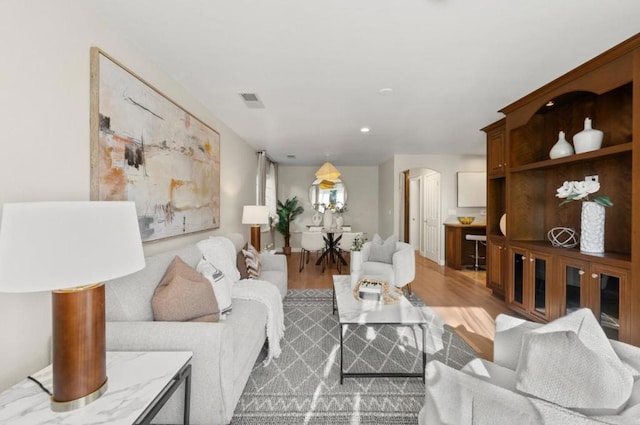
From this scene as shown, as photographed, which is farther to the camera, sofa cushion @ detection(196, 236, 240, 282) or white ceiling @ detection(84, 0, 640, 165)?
sofa cushion @ detection(196, 236, 240, 282)

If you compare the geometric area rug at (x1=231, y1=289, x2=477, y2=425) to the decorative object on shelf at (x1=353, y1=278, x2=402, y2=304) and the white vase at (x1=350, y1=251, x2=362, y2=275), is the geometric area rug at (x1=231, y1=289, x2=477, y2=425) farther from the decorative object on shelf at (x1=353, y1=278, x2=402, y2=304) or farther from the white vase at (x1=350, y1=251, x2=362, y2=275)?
the white vase at (x1=350, y1=251, x2=362, y2=275)

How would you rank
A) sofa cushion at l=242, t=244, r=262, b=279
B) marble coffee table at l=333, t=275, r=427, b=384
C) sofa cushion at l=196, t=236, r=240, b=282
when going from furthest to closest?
sofa cushion at l=242, t=244, r=262, b=279 < sofa cushion at l=196, t=236, r=240, b=282 < marble coffee table at l=333, t=275, r=427, b=384

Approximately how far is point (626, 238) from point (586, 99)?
4.53 feet

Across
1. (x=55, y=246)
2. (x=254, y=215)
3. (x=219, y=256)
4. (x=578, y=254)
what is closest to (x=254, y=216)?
(x=254, y=215)

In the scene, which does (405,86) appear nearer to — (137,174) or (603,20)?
(603,20)

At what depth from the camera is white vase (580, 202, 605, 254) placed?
239cm

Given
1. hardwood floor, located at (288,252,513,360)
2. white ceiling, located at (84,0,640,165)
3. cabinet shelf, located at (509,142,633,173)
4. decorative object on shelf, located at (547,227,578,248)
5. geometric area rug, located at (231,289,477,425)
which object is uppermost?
white ceiling, located at (84,0,640,165)

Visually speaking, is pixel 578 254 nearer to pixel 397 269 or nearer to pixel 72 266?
pixel 397 269

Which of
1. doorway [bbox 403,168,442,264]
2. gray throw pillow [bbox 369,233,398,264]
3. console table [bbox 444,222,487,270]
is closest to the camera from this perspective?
gray throw pillow [bbox 369,233,398,264]

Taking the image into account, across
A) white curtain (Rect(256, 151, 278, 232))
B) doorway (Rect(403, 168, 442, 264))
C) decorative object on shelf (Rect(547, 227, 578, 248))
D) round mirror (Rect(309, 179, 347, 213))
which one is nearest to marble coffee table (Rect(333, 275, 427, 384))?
decorative object on shelf (Rect(547, 227, 578, 248))


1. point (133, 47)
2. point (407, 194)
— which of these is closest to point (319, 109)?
point (133, 47)

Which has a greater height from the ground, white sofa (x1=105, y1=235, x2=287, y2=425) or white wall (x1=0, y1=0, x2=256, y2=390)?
white wall (x1=0, y1=0, x2=256, y2=390)

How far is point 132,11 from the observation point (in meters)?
1.67

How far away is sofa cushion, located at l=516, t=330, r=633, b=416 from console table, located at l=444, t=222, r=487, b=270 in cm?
496
